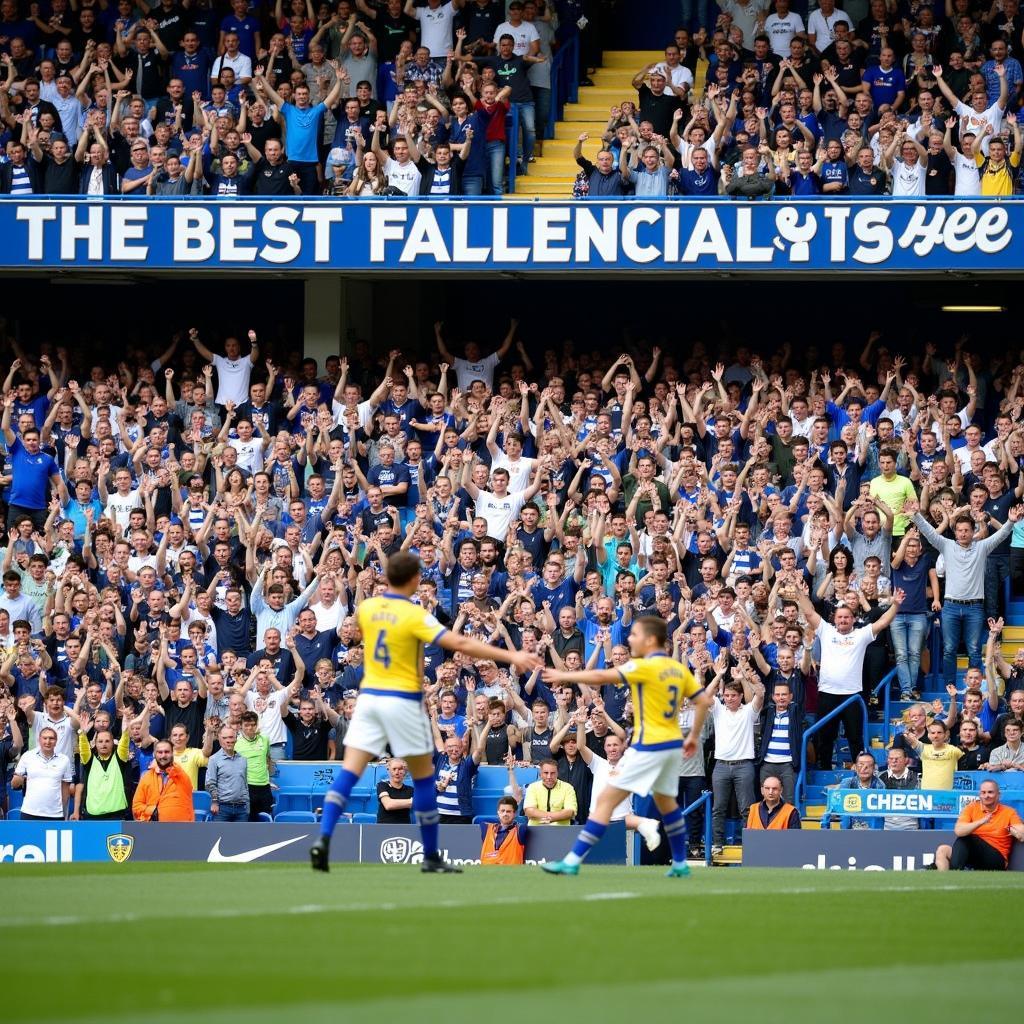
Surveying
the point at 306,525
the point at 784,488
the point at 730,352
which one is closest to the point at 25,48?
the point at 306,525

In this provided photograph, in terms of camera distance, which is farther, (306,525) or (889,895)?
(306,525)

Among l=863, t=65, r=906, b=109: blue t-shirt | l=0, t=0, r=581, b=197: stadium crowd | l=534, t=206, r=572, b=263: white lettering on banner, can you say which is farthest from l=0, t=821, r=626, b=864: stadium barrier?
l=863, t=65, r=906, b=109: blue t-shirt

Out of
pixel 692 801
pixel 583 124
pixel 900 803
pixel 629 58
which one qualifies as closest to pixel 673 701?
pixel 900 803

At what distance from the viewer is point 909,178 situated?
24.0 m

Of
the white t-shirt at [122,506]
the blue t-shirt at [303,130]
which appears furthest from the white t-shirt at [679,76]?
the white t-shirt at [122,506]

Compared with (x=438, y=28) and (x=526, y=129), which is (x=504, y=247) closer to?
(x=526, y=129)

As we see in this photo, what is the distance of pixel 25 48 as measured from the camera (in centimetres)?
2731

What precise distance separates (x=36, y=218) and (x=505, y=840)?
12.0m

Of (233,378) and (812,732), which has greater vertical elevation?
(233,378)

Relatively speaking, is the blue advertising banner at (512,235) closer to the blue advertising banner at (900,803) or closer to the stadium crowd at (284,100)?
the stadium crowd at (284,100)

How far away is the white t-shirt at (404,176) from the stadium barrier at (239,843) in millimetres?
9811

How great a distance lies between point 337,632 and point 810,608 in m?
5.10

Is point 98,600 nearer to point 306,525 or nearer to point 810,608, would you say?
point 306,525

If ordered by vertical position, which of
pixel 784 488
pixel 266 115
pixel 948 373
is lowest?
pixel 784 488
